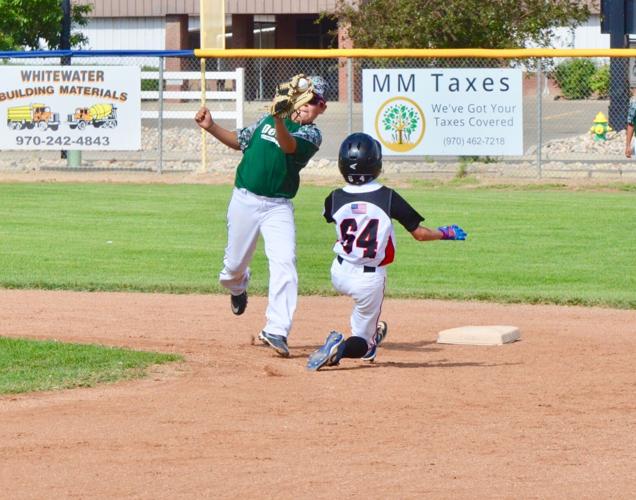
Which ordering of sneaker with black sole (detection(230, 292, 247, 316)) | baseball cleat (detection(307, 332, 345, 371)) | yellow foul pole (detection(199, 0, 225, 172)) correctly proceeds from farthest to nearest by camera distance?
yellow foul pole (detection(199, 0, 225, 172))
sneaker with black sole (detection(230, 292, 247, 316))
baseball cleat (detection(307, 332, 345, 371))

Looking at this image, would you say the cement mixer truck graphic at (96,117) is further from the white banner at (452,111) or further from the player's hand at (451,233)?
the player's hand at (451,233)

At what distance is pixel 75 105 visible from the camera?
22562 mm

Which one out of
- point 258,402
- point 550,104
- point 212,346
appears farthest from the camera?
point 550,104

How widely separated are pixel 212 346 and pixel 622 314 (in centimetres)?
369

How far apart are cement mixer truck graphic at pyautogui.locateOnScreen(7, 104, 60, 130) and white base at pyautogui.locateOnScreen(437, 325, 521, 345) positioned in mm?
14473

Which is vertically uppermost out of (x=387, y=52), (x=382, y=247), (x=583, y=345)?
(x=387, y=52)

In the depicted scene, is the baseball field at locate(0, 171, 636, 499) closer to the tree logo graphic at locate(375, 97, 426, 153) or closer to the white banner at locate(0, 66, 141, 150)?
the tree logo graphic at locate(375, 97, 426, 153)

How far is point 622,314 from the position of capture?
10.8 metres

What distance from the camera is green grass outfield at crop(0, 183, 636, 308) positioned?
12.3 m

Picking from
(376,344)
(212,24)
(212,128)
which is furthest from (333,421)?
(212,24)

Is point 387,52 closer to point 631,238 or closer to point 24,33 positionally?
point 631,238

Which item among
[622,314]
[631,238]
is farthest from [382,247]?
[631,238]

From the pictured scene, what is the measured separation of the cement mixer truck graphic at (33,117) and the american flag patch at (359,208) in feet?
51.7

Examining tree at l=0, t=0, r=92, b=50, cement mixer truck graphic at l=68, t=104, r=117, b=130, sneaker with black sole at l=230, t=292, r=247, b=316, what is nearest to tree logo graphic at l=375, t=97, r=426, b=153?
cement mixer truck graphic at l=68, t=104, r=117, b=130
